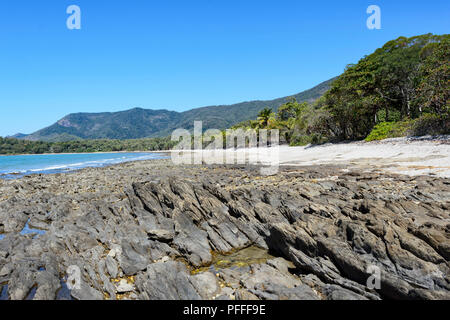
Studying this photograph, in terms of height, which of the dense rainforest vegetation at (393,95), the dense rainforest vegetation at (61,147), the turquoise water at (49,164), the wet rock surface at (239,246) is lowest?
the turquoise water at (49,164)

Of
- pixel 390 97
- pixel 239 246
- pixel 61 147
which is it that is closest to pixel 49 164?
pixel 239 246

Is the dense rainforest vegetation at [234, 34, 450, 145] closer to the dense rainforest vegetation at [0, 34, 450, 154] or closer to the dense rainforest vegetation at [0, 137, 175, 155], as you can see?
the dense rainforest vegetation at [0, 34, 450, 154]

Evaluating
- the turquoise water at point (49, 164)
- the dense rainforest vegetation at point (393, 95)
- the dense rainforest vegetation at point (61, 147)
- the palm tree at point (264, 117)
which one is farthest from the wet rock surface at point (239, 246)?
the dense rainforest vegetation at point (61, 147)

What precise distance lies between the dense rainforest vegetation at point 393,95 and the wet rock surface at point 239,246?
22.2 meters

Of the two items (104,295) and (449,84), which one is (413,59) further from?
(104,295)

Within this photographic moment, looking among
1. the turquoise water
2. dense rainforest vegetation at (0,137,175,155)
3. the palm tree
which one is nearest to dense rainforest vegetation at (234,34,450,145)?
the palm tree

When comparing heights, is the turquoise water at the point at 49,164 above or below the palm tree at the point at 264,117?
below

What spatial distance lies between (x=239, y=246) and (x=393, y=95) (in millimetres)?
46454

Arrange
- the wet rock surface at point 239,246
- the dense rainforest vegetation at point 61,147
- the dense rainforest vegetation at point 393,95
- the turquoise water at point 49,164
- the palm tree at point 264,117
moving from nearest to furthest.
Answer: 1. the wet rock surface at point 239,246
2. the dense rainforest vegetation at point 393,95
3. the turquoise water at point 49,164
4. the palm tree at point 264,117
5. the dense rainforest vegetation at point 61,147

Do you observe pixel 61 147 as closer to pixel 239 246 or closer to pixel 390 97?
pixel 390 97

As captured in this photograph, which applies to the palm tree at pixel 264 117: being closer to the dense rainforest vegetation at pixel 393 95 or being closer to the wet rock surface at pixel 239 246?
the dense rainforest vegetation at pixel 393 95

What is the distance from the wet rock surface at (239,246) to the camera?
626 cm
